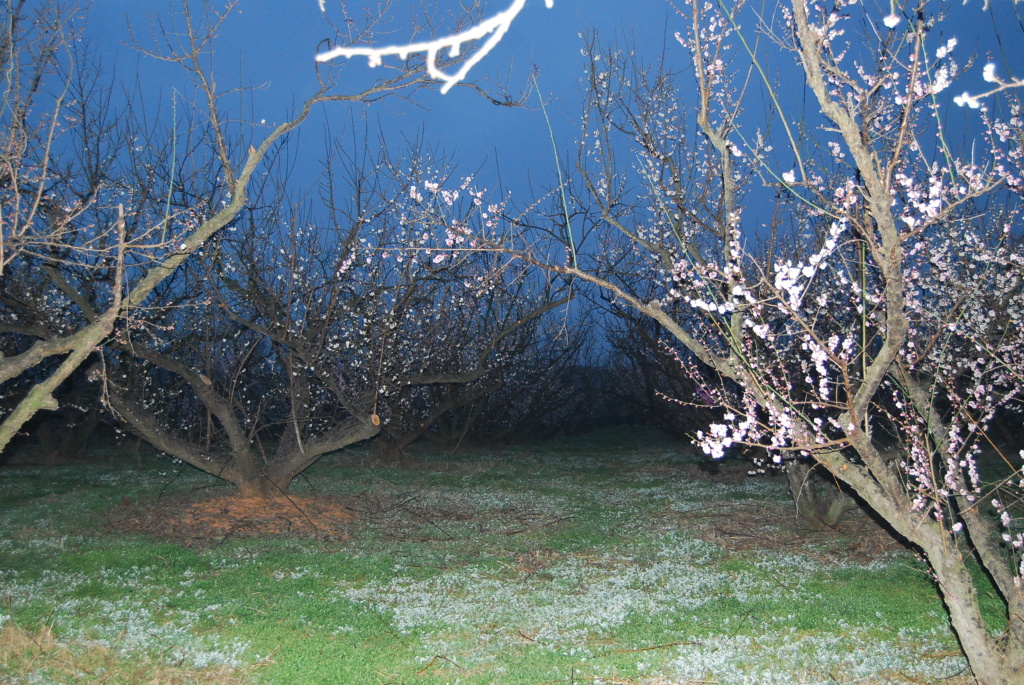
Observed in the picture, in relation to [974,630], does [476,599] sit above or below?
below

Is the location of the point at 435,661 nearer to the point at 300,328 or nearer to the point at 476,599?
the point at 476,599

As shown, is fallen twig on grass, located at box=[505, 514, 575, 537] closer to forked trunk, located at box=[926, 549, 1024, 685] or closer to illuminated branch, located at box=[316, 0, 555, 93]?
forked trunk, located at box=[926, 549, 1024, 685]

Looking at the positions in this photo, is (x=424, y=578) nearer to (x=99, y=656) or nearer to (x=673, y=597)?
(x=673, y=597)

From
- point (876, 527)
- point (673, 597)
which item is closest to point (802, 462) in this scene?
point (876, 527)

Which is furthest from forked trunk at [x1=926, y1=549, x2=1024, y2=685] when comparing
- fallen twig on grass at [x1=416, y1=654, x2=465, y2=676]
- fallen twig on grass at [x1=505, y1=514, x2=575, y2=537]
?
fallen twig on grass at [x1=505, y1=514, x2=575, y2=537]

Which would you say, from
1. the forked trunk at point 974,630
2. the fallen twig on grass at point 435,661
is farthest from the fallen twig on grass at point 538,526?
the forked trunk at point 974,630

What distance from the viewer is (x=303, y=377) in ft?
34.0

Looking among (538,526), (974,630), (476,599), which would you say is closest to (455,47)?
(974,630)

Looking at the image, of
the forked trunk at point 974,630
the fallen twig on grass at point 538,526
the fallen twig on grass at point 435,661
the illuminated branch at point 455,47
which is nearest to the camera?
the illuminated branch at point 455,47

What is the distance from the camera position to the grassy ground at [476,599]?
4.65 metres

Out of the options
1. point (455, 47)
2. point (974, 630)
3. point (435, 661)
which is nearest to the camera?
point (455, 47)

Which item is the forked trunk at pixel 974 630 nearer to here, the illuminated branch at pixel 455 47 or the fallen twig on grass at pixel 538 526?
Answer: the illuminated branch at pixel 455 47

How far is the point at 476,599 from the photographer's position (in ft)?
20.0

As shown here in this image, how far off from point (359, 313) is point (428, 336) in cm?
247
